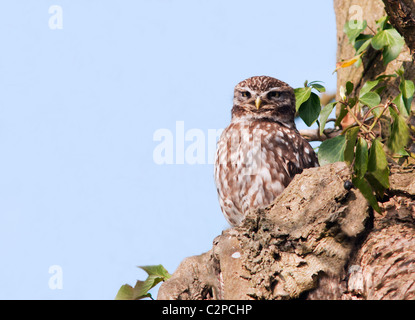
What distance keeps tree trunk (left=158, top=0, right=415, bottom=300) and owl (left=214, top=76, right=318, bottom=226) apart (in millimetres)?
874

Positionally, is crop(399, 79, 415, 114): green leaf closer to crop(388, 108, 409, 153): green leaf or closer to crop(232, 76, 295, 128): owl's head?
crop(388, 108, 409, 153): green leaf

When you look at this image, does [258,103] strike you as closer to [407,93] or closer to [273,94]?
[273,94]

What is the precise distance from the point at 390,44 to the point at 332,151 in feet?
3.50

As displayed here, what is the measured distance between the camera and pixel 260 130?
4.56 m

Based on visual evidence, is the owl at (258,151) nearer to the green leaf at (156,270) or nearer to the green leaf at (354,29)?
the green leaf at (354,29)

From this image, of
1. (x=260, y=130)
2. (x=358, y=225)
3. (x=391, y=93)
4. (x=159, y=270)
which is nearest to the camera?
(x=358, y=225)

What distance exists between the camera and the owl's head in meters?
4.80

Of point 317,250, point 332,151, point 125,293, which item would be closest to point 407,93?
point 332,151

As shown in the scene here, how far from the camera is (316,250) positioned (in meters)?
3.12

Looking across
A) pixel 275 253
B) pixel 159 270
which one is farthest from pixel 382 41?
pixel 159 270

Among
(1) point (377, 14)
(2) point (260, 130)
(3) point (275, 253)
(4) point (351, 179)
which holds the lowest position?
(3) point (275, 253)

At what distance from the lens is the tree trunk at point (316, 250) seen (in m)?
3.03
